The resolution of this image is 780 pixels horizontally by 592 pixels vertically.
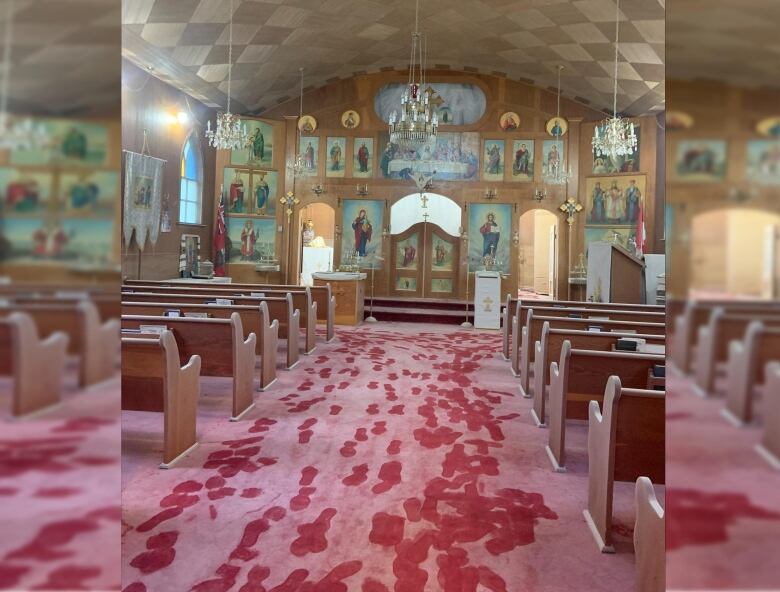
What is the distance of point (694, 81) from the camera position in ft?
2.18

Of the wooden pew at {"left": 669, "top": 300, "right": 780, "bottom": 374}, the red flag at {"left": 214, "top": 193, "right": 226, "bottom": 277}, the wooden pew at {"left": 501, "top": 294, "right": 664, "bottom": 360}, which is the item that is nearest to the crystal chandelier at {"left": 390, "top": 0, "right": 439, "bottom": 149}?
the wooden pew at {"left": 501, "top": 294, "right": 664, "bottom": 360}

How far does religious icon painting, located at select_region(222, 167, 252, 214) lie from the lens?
12883 mm

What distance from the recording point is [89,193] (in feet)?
2.41

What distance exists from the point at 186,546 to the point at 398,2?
363 inches

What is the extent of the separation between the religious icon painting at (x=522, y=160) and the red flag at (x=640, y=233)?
2.40m

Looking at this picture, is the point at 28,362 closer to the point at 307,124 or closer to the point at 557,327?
the point at 557,327

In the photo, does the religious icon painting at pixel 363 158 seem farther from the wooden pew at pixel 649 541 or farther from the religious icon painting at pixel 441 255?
the wooden pew at pixel 649 541

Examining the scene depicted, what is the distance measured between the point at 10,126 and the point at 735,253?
2.65 feet

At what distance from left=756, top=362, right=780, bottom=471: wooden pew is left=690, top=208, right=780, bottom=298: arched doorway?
0.25 feet

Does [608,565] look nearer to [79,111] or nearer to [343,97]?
[79,111]

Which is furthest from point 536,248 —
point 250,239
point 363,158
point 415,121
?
point 415,121

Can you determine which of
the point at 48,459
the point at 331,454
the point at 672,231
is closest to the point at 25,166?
the point at 48,459

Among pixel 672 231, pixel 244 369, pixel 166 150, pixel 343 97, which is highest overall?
pixel 343 97

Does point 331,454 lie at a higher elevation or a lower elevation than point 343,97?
lower
